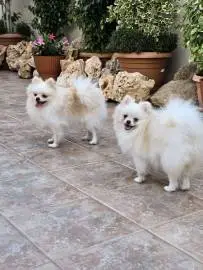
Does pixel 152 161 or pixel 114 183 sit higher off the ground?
pixel 152 161

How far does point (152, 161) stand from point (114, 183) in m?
0.31

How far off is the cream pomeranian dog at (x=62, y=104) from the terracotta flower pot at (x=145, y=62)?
1611mm

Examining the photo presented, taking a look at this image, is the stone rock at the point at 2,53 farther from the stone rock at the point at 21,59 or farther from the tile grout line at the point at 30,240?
the tile grout line at the point at 30,240

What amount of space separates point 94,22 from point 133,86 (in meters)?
1.31

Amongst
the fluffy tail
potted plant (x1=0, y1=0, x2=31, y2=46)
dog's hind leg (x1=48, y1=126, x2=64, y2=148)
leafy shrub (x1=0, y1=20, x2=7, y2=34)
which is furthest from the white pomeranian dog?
leafy shrub (x1=0, y1=20, x2=7, y2=34)

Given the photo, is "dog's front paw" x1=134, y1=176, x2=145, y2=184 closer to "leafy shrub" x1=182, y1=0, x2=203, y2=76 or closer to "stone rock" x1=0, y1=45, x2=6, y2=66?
"leafy shrub" x1=182, y1=0, x2=203, y2=76

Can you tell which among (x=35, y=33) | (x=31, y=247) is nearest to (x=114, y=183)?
(x=31, y=247)

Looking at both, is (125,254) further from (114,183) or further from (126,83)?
(126,83)

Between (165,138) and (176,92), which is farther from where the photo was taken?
(176,92)

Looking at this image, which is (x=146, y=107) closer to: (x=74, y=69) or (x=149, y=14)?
(x=149, y=14)

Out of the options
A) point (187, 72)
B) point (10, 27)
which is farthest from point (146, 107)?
point (10, 27)

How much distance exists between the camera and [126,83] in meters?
5.02

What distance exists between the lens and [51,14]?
6.87 m

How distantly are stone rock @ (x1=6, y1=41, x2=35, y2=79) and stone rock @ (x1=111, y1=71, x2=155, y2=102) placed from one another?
7.57 feet
